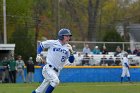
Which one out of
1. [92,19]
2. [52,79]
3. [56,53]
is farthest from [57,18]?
[52,79]

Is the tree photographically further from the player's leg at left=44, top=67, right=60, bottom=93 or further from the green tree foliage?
the player's leg at left=44, top=67, right=60, bottom=93

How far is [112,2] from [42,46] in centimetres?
5013

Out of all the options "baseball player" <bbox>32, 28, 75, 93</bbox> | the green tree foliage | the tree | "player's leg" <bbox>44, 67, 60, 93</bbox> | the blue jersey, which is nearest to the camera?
"player's leg" <bbox>44, 67, 60, 93</bbox>

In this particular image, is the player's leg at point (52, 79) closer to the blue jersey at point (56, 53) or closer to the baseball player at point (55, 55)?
the baseball player at point (55, 55)

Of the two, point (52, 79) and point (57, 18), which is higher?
point (57, 18)

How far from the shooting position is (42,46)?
14.0m

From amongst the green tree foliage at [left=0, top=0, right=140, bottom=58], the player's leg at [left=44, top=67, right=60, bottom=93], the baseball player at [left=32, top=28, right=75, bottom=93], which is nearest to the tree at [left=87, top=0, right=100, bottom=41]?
the green tree foliage at [left=0, top=0, right=140, bottom=58]

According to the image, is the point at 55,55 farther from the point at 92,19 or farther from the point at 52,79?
the point at 92,19

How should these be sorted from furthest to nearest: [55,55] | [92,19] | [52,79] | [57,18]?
[92,19]
[57,18]
[55,55]
[52,79]

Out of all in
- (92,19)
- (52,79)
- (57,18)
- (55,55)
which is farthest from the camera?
(92,19)

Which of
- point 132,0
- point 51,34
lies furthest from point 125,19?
point 51,34

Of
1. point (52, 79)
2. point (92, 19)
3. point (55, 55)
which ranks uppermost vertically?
point (92, 19)

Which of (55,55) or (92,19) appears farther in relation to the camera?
(92,19)

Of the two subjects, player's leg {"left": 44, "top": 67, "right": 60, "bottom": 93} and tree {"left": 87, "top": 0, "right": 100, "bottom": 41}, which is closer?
player's leg {"left": 44, "top": 67, "right": 60, "bottom": 93}
